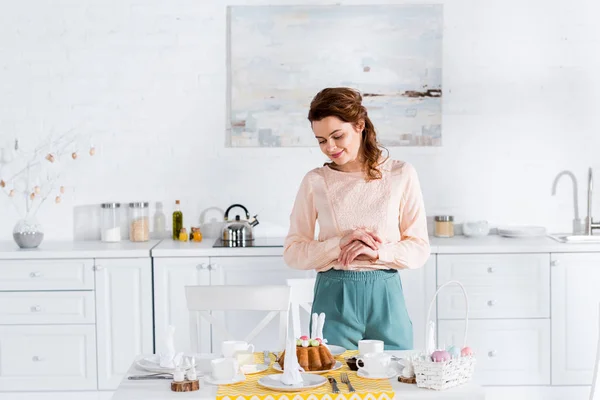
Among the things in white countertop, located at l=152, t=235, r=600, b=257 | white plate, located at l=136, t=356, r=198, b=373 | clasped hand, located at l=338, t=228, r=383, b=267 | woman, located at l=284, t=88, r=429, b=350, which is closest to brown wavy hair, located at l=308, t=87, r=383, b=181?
woman, located at l=284, t=88, r=429, b=350

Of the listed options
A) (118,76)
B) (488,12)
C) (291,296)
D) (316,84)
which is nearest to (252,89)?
(316,84)

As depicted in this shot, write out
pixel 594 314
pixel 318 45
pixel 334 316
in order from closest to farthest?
pixel 334 316 < pixel 594 314 < pixel 318 45

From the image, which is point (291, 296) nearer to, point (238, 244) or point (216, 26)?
point (238, 244)

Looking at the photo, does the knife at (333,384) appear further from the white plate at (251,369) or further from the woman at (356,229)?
the woman at (356,229)

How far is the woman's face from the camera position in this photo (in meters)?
2.74

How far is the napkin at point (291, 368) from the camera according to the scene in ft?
7.44

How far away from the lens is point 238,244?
4262 millimetres

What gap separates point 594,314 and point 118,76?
2.74 m

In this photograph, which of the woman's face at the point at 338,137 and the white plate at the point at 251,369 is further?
the woman's face at the point at 338,137

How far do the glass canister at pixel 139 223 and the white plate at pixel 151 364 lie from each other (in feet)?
6.20

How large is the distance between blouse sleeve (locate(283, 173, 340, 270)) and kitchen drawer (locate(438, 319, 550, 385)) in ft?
5.02

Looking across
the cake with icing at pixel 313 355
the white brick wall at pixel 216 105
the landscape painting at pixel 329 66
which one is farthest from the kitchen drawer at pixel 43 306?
the cake with icing at pixel 313 355

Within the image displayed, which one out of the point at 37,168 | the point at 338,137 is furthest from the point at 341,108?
the point at 37,168

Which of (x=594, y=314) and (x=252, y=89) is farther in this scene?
(x=252, y=89)
